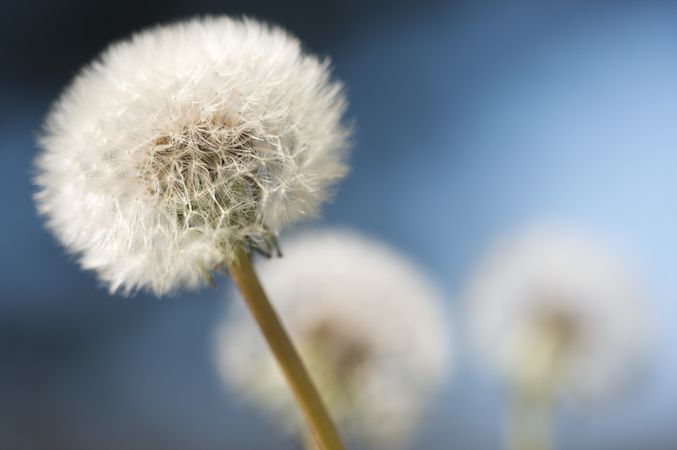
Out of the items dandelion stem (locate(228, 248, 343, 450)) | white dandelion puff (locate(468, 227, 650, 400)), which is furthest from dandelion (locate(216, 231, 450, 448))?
dandelion stem (locate(228, 248, 343, 450))

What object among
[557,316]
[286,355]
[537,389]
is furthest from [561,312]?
[286,355]

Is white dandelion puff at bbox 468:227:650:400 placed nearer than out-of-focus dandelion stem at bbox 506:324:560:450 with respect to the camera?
No

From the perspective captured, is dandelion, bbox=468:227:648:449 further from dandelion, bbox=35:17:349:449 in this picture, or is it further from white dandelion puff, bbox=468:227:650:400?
dandelion, bbox=35:17:349:449

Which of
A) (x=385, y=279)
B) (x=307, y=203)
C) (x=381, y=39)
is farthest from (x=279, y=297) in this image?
(x=381, y=39)

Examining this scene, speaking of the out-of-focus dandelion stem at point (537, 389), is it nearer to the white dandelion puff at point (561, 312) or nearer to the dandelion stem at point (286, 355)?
the white dandelion puff at point (561, 312)

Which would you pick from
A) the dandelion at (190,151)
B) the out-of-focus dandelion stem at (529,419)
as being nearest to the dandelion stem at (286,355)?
the dandelion at (190,151)

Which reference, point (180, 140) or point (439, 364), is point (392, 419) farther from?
point (180, 140)
